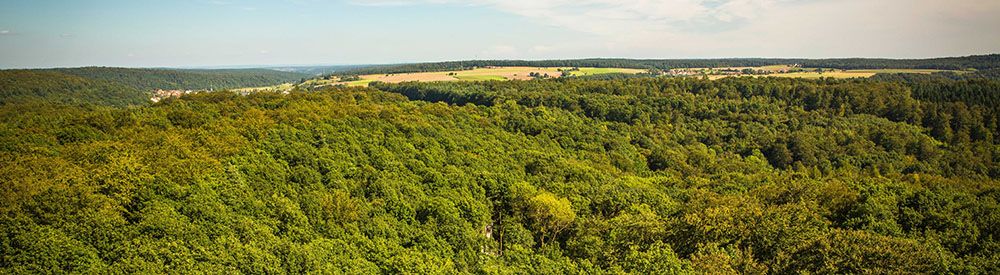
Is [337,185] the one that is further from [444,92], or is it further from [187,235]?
[444,92]

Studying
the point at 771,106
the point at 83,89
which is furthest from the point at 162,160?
the point at 83,89

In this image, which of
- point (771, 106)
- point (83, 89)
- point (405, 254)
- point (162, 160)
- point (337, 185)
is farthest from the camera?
point (83, 89)

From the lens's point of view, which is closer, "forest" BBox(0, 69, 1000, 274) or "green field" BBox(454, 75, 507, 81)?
"forest" BBox(0, 69, 1000, 274)

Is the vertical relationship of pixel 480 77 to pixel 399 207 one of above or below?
above

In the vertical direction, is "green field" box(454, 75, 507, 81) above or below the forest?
above

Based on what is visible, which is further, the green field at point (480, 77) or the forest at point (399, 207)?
the green field at point (480, 77)

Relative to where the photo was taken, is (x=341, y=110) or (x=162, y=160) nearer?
(x=162, y=160)

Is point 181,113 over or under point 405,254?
over

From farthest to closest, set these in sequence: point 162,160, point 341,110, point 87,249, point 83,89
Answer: point 83,89
point 341,110
point 162,160
point 87,249

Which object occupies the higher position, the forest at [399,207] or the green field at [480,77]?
the green field at [480,77]

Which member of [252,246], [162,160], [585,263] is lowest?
[585,263]

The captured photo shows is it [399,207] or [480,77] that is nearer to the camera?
[399,207]
